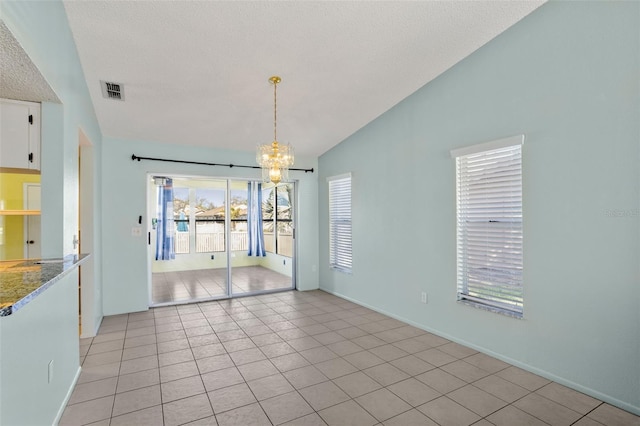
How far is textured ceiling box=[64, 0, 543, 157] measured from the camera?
2.62 metres

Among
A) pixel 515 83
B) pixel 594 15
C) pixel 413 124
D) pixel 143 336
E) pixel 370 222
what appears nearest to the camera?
pixel 594 15

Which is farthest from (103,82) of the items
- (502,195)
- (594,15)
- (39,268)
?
(594,15)

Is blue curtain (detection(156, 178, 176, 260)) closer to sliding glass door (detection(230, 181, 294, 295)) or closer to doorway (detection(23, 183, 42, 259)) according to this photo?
sliding glass door (detection(230, 181, 294, 295))

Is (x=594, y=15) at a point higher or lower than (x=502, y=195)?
higher

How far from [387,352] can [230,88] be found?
333 cm

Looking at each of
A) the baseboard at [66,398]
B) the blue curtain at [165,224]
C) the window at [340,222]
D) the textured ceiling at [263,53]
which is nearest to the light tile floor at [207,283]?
the blue curtain at [165,224]

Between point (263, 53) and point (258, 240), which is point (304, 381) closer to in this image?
point (263, 53)

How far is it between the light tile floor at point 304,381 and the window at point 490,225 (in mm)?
632

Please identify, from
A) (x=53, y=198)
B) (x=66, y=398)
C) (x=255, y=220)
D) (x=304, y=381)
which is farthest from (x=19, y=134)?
(x=255, y=220)

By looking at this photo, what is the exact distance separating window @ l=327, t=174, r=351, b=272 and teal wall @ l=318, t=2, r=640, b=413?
1557mm

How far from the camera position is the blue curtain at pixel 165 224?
213 inches

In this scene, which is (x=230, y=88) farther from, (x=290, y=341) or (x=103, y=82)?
(x=290, y=341)

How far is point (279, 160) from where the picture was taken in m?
3.61

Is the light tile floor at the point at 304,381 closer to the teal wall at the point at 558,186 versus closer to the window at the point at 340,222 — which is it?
the teal wall at the point at 558,186
